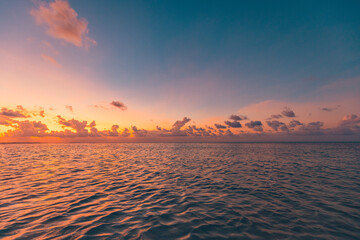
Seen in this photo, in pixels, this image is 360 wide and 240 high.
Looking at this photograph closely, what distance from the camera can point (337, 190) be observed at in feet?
50.1

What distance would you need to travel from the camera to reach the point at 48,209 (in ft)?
34.7

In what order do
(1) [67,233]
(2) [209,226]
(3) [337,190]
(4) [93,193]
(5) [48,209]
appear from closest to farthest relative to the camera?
(1) [67,233] < (2) [209,226] < (5) [48,209] < (4) [93,193] < (3) [337,190]

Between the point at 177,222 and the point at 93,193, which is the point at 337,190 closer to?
the point at 177,222

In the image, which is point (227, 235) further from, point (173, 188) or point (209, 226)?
point (173, 188)

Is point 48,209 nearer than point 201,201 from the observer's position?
Yes

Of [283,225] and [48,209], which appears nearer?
[283,225]

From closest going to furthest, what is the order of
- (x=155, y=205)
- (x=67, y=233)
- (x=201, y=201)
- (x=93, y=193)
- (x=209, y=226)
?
(x=67, y=233), (x=209, y=226), (x=155, y=205), (x=201, y=201), (x=93, y=193)

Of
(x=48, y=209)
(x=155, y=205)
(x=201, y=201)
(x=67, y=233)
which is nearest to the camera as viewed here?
(x=67, y=233)

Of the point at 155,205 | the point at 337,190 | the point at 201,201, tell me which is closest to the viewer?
the point at 155,205

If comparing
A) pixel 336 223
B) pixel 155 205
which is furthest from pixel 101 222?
pixel 336 223

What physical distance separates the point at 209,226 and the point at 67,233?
668 cm

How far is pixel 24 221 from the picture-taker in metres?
8.89

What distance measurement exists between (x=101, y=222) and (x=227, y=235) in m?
6.39

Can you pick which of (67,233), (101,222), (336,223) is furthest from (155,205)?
(336,223)
